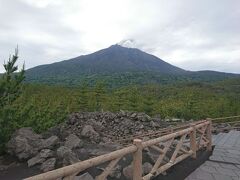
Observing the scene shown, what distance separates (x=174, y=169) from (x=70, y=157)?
3.04 metres

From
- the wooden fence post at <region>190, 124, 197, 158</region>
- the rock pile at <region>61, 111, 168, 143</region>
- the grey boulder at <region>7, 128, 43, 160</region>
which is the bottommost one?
the rock pile at <region>61, 111, 168, 143</region>

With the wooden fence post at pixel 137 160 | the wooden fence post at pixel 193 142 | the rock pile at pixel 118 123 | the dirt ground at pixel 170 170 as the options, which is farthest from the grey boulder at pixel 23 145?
the rock pile at pixel 118 123

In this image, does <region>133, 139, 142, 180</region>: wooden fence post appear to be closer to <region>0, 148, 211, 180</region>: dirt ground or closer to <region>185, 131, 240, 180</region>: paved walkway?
<region>0, 148, 211, 180</region>: dirt ground

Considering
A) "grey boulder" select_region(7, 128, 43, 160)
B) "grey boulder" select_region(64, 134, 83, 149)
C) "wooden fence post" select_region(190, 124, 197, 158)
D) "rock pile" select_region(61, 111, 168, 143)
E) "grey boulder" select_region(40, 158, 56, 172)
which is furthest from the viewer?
"rock pile" select_region(61, 111, 168, 143)

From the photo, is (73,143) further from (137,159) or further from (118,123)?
(118,123)

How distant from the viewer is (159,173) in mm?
5203

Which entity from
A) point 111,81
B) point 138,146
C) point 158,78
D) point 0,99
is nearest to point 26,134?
point 0,99

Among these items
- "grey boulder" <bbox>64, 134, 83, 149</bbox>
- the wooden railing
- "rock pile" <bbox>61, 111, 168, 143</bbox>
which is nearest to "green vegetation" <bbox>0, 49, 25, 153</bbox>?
"grey boulder" <bbox>64, 134, 83, 149</bbox>

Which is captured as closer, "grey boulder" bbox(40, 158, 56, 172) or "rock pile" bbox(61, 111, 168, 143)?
"grey boulder" bbox(40, 158, 56, 172)

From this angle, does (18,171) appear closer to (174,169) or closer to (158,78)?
(174,169)

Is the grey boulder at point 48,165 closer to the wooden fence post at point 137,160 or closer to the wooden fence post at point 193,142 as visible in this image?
the wooden fence post at point 193,142

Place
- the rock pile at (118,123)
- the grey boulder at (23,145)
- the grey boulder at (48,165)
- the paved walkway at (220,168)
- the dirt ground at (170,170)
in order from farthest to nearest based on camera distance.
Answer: the rock pile at (118,123) < the grey boulder at (23,145) < the grey boulder at (48,165) < the paved walkway at (220,168) < the dirt ground at (170,170)

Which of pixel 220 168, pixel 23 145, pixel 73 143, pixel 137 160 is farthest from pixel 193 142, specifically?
pixel 23 145

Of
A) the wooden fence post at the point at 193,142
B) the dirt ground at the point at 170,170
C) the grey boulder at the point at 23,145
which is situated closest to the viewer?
the dirt ground at the point at 170,170
